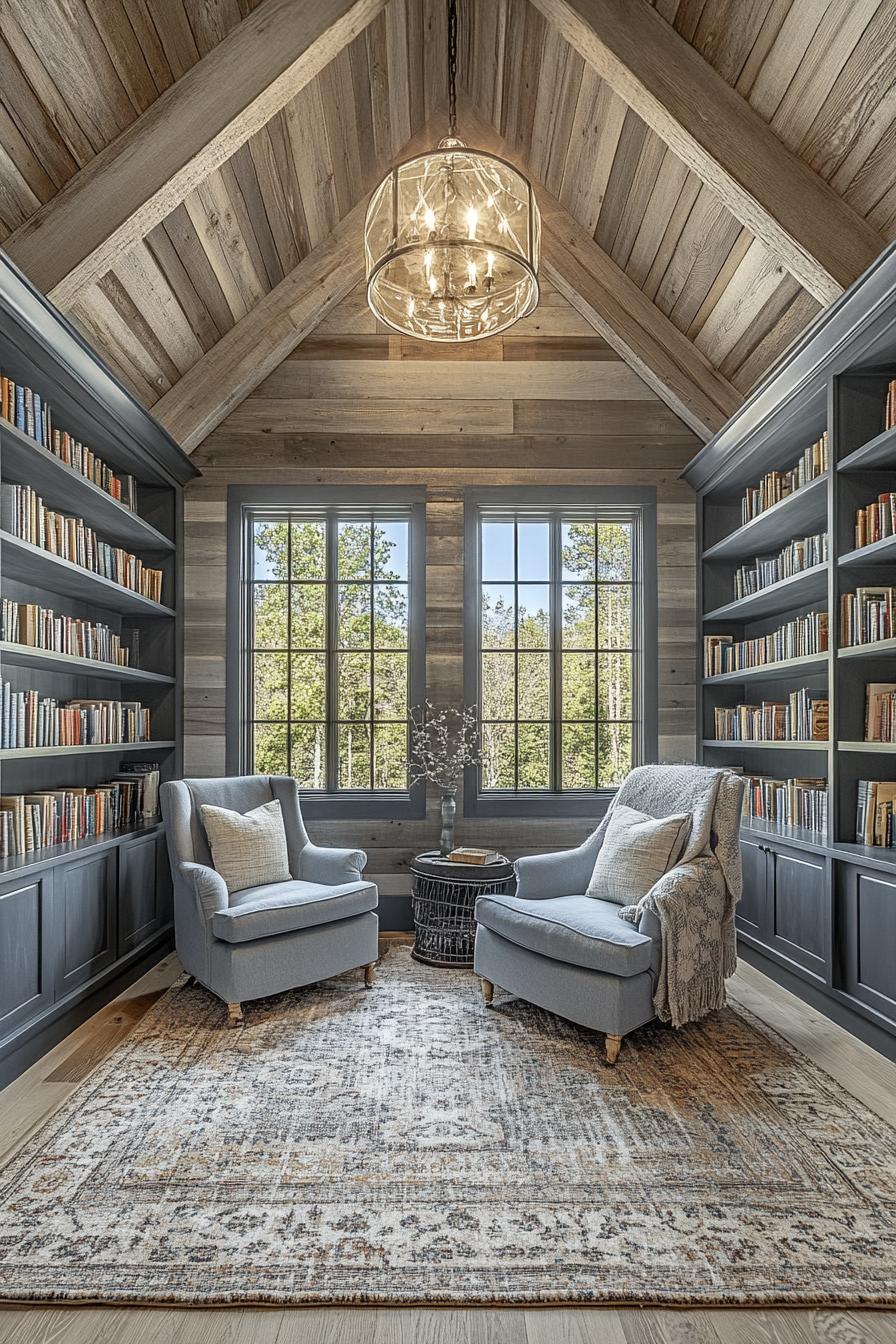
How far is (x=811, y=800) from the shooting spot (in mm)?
3811

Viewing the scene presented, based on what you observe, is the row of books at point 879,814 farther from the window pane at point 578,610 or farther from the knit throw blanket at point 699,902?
the window pane at point 578,610

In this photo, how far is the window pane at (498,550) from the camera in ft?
16.8

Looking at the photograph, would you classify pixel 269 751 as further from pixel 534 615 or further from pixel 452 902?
pixel 534 615

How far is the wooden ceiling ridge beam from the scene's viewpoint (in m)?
4.62

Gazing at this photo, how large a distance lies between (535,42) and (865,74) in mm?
1756

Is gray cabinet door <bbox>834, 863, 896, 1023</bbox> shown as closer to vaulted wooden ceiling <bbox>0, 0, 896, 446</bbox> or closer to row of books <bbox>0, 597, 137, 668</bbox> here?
vaulted wooden ceiling <bbox>0, 0, 896, 446</bbox>

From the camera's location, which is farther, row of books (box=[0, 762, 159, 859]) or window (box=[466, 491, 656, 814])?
window (box=[466, 491, 656, 814])

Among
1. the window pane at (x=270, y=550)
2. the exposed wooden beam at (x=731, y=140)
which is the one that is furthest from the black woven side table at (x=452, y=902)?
the exposed wooden beam at (x=731, y=140)

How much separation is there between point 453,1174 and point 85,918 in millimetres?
1943

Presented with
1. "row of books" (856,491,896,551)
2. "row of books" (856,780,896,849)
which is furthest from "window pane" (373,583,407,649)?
"row of books" (856,780,896,849)

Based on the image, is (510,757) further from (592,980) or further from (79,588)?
(79,588)

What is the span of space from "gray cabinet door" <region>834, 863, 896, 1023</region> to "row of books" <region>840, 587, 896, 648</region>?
0.87 m

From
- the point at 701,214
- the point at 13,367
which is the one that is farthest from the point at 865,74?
the point at 13,367

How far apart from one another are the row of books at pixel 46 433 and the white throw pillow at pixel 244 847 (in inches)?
61.9
